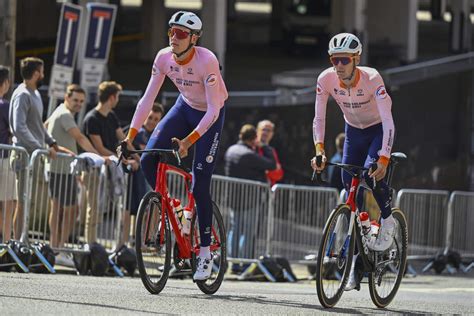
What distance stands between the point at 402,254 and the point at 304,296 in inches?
41.0

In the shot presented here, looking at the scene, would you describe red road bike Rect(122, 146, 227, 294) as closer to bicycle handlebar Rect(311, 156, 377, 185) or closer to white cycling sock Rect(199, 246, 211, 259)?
white cycling sock Rect(199, 246, 211, 259)

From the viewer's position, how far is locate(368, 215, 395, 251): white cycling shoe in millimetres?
11875

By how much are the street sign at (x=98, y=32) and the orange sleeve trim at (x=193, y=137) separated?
8616 mm

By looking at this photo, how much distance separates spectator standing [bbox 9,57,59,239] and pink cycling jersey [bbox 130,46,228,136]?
3.26m

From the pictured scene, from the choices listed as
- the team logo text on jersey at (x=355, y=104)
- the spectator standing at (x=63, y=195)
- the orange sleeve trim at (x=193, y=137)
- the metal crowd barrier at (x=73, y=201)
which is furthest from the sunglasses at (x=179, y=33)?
the spectator standing at (x=63, y=195)

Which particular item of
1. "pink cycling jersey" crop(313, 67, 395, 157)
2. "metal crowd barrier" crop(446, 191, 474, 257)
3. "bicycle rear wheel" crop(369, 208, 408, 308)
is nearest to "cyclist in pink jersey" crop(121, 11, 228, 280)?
"pink cycling jersey" crop(313, 67, 395, 157)

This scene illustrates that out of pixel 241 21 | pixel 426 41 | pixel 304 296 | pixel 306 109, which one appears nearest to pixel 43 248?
pixel 304 296

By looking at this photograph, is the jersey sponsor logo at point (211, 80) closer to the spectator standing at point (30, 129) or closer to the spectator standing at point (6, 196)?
the spectator standing at point (6, 196)

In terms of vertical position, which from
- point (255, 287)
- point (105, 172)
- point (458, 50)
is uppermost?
point (458, 50)

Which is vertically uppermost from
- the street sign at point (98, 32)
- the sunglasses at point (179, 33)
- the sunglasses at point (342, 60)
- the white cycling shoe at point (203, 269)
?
the street sign at point (98, 32)

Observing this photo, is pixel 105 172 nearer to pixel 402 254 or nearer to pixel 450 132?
pixel 402 254

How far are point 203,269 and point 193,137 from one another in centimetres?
111

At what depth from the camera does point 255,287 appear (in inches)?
572

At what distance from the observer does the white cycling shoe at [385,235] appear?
11875 mm
